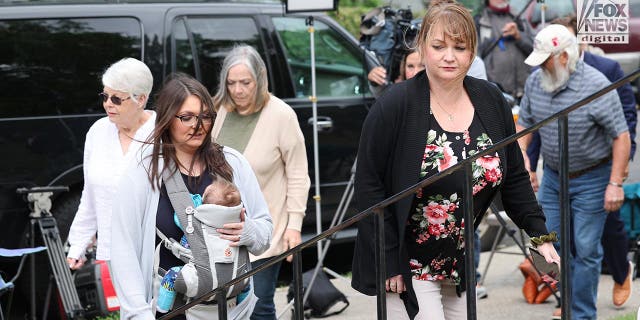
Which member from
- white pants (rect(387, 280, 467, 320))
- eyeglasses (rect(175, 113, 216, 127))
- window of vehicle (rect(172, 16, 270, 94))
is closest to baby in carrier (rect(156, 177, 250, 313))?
eyeglasses (rect(175, 113, 216, 127))

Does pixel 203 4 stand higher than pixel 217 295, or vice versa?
pixel 203 4

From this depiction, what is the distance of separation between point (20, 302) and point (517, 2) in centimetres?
727

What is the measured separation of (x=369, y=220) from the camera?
3.90m

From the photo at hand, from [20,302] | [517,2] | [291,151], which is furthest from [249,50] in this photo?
[517,2]

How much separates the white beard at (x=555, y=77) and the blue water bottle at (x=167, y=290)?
3.04 m

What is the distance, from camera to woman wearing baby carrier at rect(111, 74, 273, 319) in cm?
398

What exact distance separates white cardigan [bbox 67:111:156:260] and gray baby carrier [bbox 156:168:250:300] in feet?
3.99

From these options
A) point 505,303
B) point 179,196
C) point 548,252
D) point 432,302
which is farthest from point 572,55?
point 179,196

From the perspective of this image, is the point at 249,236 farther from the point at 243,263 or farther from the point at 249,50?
the point at 249,50

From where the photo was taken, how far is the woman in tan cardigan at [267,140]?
18.5 ft

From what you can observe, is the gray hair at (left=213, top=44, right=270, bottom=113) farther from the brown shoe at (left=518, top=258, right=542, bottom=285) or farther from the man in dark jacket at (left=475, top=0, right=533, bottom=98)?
the man in dark jacket at (left=475, top=0, right=533, bottom=98)

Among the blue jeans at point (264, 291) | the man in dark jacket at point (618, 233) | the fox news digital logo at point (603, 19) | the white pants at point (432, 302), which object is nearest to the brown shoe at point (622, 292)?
the man in dark jacket at point (618, 233)

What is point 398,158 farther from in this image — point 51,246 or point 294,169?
point 51,246

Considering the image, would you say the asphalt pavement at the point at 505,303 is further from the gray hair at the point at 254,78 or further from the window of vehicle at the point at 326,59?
the gray hair at the point at 254,78
